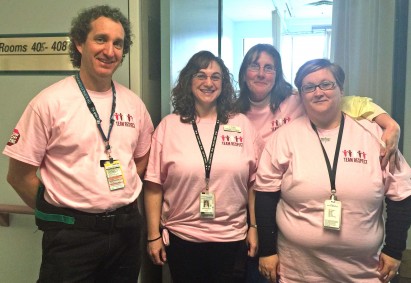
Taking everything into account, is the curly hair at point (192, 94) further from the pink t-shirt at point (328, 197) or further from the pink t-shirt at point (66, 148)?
the pink t-shirt at point (66, 148)

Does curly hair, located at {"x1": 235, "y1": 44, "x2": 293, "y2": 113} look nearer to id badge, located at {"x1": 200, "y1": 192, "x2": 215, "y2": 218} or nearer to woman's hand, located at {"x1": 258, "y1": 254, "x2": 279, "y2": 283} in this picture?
id badge, located at {"x1": 200, "y1": 192, "x2": 215, "y2": 218}

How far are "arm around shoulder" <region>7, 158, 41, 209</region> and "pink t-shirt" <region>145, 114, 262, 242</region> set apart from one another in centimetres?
49

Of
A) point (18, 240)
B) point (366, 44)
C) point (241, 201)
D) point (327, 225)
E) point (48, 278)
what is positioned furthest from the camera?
point (366, 44)

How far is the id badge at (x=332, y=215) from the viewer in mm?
1447

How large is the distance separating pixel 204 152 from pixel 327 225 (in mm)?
609

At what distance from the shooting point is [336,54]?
2217 mm

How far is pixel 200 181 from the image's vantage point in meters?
1.62

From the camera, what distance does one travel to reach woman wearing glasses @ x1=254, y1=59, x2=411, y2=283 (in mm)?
1479

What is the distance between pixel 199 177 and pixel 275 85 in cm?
66

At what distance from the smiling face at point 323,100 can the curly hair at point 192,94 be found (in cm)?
38

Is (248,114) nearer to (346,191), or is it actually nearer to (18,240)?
(346,191)

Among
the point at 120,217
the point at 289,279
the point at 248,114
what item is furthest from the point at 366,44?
the point at 120,217

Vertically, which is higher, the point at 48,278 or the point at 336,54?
the point at 336,54

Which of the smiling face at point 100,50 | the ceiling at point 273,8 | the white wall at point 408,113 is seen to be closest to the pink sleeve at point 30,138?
the smiling face at point 100,50
